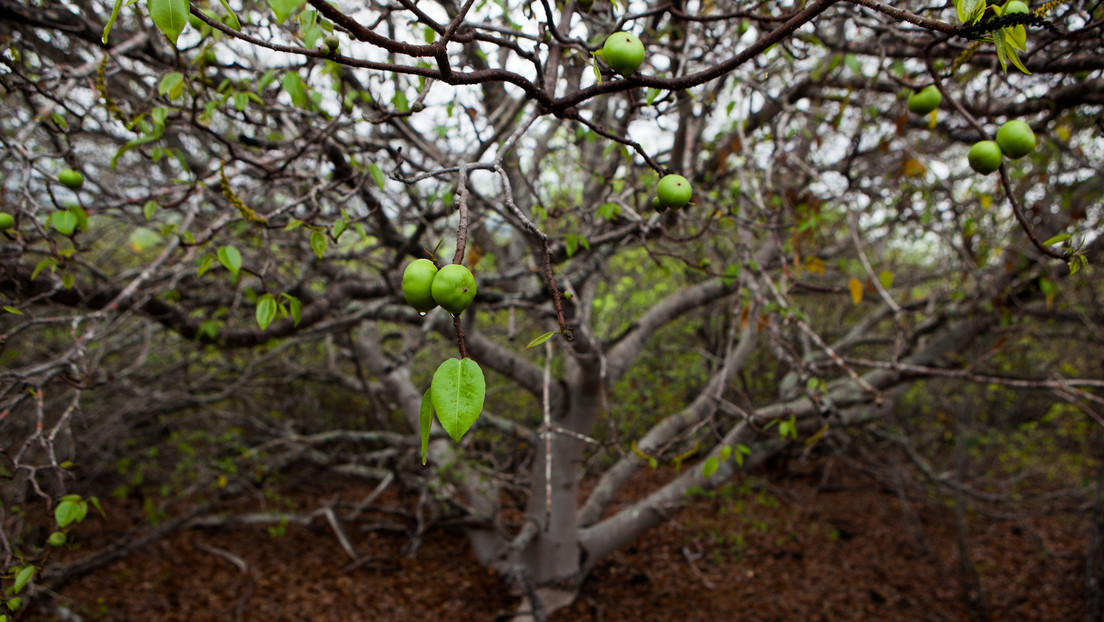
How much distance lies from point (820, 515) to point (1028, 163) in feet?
13.8

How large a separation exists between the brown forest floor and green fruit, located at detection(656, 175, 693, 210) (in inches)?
133

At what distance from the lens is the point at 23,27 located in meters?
2.79

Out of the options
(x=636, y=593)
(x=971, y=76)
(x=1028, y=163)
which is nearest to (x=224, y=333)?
(x=636, y=593)

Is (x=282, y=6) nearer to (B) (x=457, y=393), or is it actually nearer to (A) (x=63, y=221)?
(B) (x=457, y=393)

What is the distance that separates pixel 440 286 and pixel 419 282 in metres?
0.05

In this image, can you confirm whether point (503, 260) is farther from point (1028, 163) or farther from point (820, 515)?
point (820, 515)

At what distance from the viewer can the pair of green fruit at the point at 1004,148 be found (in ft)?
4.34

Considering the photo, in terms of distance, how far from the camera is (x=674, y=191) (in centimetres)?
122

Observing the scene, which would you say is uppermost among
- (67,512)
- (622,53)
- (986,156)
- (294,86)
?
(294,86)

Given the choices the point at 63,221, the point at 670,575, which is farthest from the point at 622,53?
the point at 670,575

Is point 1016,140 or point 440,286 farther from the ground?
point 1016,140

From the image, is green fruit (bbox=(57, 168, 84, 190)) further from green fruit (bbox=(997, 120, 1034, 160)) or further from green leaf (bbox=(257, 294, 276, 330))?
green fruit (bbox=(997, 120, 1034, 160))

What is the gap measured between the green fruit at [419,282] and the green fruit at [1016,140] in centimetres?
151

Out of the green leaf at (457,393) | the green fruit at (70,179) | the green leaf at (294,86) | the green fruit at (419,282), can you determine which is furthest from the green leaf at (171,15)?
the green fruit at (70,179)
